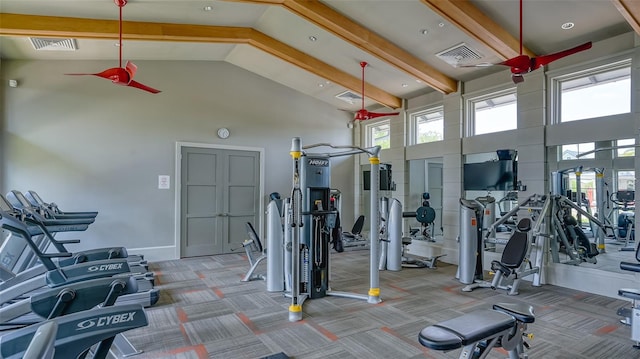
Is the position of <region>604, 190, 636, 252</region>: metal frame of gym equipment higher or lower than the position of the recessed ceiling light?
lower

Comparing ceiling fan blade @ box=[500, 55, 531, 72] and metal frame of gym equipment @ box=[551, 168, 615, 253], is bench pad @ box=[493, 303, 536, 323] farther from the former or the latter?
metal frame of gym equipment @ box=[551, 168, 615, 253]

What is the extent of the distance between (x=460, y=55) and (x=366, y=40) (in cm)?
153

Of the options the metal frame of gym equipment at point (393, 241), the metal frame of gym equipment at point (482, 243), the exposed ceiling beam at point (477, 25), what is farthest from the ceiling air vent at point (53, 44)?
the metal frame of gym equipment at point (482, 243)

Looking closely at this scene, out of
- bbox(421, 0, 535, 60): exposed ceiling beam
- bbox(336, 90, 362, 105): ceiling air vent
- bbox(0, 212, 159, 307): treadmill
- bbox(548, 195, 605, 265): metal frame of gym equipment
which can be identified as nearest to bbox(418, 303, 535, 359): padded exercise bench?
bbox(0, 212, 159, 307): treadmill

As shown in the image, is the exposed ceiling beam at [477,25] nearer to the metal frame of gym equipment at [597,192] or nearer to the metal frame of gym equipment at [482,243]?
the metal frame of gym equipment at [597,192]

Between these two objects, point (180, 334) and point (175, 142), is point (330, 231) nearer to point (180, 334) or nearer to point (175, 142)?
point (180, 334)

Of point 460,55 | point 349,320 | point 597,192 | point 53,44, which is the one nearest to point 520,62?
point 460,55

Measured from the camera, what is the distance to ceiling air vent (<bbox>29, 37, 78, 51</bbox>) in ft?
16.9

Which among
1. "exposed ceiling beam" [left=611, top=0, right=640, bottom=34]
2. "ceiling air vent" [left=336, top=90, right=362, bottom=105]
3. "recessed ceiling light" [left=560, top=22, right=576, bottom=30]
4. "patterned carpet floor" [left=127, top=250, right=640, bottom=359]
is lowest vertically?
"patterned carpet floor" [left=127, top=250, right=640, bottom=359]

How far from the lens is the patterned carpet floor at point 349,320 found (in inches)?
121

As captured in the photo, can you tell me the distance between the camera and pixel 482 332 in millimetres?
1814

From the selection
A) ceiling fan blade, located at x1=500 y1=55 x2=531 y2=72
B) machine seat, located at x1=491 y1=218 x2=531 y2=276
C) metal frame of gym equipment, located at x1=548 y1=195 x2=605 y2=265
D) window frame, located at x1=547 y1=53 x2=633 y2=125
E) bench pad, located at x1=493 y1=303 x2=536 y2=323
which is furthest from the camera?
metal frame of gym equipment, located at x1=548 y1=195 x2=605 y2=265

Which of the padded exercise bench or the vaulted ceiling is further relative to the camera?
the vaulted ceiling

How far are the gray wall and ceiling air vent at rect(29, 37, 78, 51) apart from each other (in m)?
0.68
